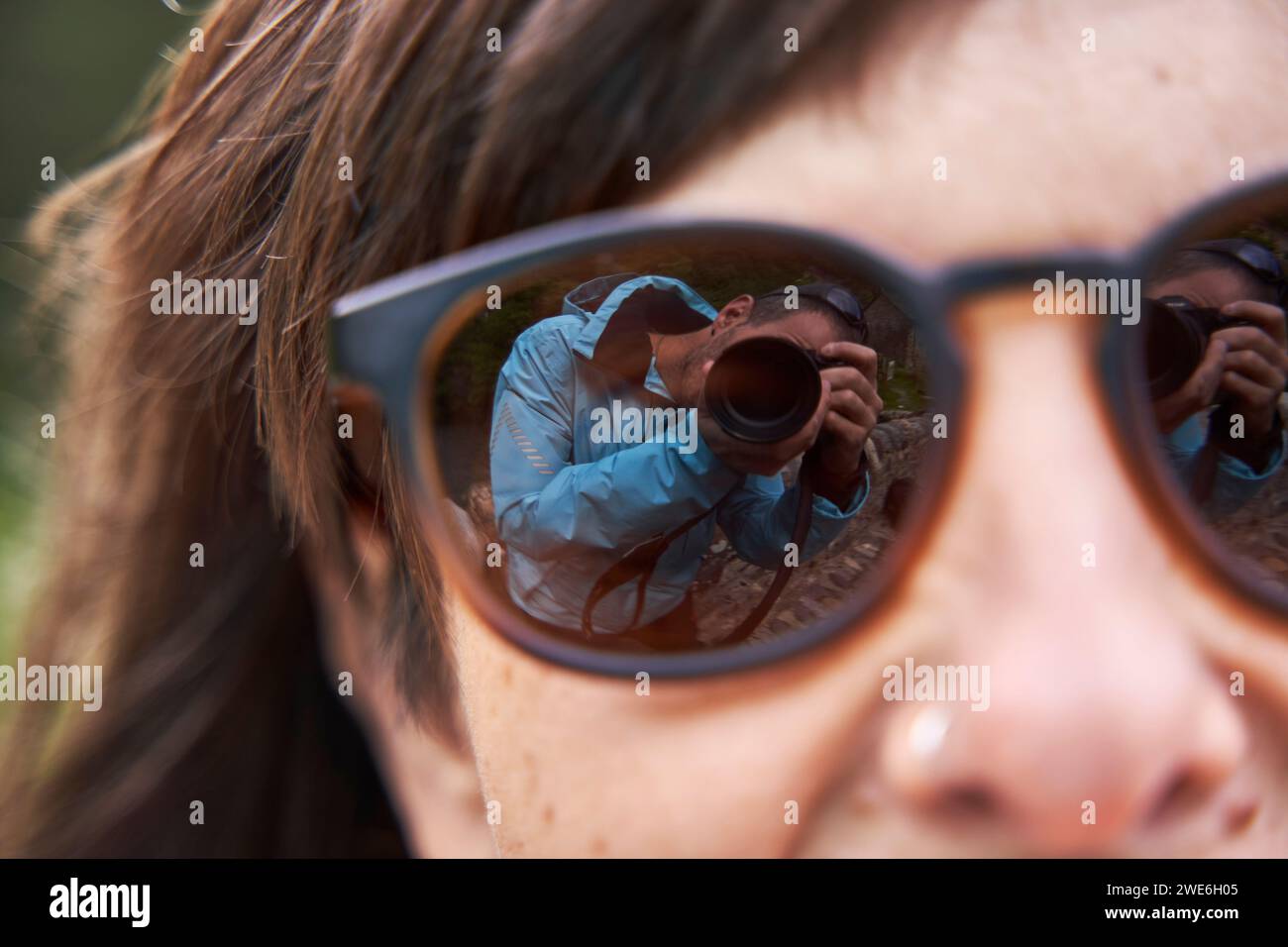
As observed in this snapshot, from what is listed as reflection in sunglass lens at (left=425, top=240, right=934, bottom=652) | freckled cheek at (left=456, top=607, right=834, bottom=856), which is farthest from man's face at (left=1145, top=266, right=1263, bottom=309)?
freckled cheek at (left=456, top=607, right=834, bottom=856)

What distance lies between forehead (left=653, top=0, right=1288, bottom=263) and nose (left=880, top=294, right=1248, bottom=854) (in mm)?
68

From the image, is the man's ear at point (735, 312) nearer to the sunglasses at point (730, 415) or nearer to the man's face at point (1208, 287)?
the sunglasses at point (730, 415)

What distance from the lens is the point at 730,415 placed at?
61cm

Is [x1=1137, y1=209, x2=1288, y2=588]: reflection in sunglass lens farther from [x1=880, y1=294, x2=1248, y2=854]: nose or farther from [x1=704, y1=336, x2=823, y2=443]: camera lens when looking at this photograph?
[x1=704, y1=336, x2=823, y2=443]: camera lens

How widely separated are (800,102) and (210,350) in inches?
24.3

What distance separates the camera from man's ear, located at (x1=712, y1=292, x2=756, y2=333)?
599 millimetres

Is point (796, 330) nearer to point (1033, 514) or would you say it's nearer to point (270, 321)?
point (1033, 514)

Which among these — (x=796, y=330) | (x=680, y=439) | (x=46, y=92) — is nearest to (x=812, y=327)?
(x=796, y=330)

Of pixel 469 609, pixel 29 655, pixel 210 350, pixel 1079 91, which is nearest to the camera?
pixel 1079 91

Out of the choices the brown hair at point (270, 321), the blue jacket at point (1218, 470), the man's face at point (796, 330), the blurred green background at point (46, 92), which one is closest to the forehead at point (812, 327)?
the man's face at point (796, 330)

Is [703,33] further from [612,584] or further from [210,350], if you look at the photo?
[210,350]

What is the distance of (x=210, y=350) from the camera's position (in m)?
0.88

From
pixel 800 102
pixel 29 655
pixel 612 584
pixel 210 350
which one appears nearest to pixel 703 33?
pixel 800 102

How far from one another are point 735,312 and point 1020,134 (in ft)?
0.68
